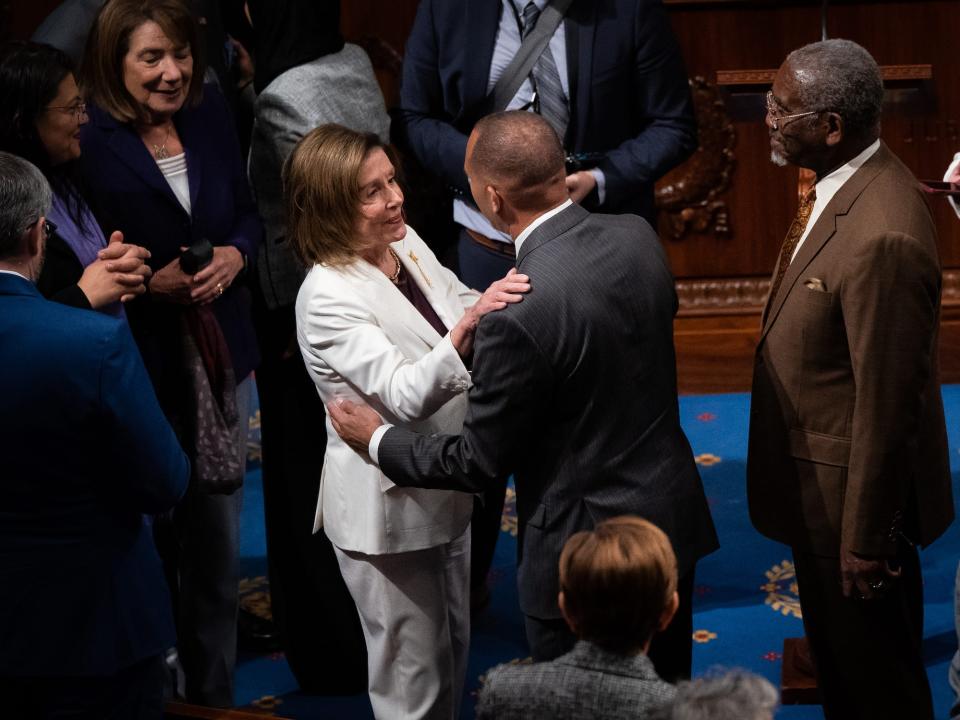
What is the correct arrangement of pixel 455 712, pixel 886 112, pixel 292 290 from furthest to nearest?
1. pixel 886 112
2. pixel 292 290
3. pixel 455 712

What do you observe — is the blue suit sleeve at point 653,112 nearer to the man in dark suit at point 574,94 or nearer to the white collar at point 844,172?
the man in dark suit at point 574,94

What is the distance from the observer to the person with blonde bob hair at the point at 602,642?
1804mm

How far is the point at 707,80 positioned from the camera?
5.41 m

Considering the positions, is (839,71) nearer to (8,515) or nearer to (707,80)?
(8,515)

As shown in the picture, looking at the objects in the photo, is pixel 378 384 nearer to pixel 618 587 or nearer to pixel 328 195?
pixel 328 195

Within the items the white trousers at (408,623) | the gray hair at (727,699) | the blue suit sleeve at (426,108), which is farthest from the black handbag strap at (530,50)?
the gray hair at (727,699)

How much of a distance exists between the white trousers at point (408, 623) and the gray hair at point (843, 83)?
112 cm

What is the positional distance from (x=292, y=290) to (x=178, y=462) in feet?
3.74

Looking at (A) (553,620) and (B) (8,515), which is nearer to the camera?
(B) (8,515)

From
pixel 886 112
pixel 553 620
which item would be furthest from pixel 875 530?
pixel 886 112

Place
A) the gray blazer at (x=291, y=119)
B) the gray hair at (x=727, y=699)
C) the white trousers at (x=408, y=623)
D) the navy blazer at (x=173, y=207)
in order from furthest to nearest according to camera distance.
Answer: the gray blazer at (x=291, y=119)
the navy blazer at (x=173, y=207)
the white trousers at (x=408, y=623)
the gray hair at (x=727, y=699)

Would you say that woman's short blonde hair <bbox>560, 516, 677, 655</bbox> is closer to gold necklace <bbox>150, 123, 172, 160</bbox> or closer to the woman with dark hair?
the woman with dark hair

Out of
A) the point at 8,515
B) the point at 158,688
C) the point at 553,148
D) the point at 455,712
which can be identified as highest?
the point at 553,148

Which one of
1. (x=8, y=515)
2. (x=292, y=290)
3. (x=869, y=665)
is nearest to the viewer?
(x=8, y=515)
